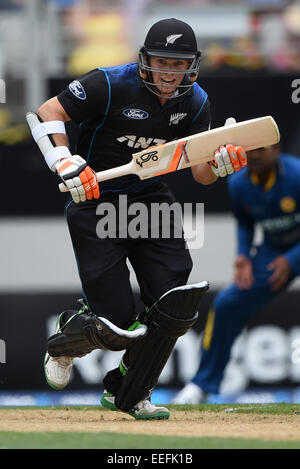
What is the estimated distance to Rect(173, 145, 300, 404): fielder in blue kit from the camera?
7621 millimetres

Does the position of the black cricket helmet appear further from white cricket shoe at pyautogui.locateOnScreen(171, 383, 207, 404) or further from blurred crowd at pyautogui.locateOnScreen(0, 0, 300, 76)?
blurred crowd at pyautogui.locateOnScreen(0, 0, 300, 76)

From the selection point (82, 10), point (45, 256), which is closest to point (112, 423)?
point (45, 256)

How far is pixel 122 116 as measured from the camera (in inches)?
196

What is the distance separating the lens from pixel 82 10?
10.9m

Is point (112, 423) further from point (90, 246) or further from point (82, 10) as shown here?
point (82, 10)

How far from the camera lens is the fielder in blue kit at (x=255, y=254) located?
300 inches

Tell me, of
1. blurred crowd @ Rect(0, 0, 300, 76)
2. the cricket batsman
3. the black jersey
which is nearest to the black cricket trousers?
the cricket batsman

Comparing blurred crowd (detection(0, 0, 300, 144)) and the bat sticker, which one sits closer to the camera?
the bat sticker

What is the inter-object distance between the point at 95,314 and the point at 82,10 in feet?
21.4

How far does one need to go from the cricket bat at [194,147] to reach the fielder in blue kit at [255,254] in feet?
9.05

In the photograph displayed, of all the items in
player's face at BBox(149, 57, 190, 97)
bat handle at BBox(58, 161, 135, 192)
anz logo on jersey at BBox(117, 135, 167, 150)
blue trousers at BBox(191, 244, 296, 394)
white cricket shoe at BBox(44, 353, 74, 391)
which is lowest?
blue trousers at BBox(191, 244, 296, 394)

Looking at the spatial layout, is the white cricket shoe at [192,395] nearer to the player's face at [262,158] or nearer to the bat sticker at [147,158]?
the player's face at [262,158]

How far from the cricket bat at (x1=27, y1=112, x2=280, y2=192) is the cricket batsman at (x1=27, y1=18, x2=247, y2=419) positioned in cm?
6

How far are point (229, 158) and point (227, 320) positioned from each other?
3.06 meters
